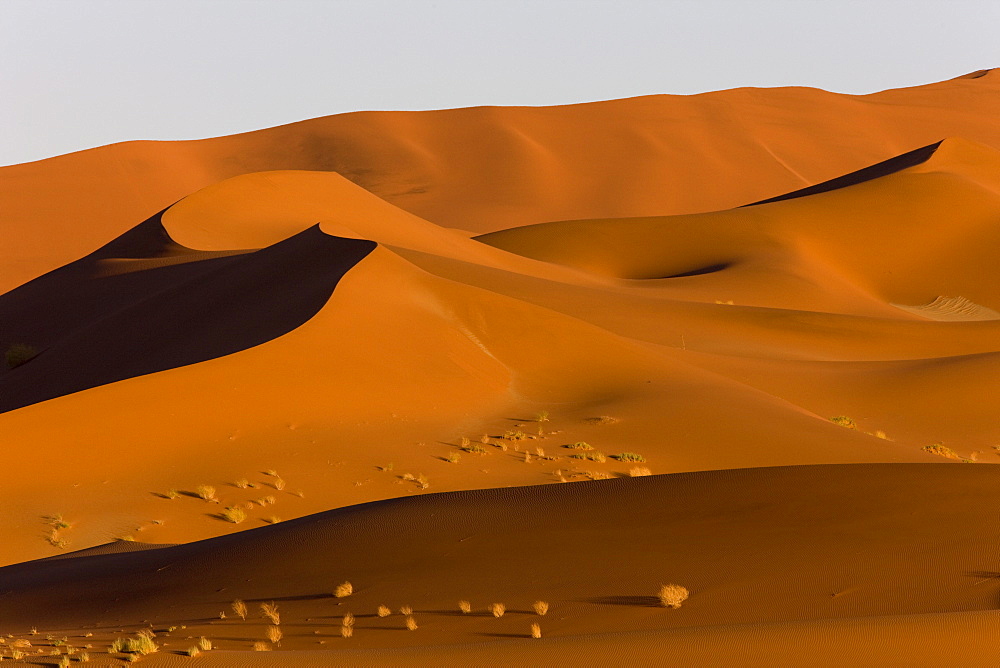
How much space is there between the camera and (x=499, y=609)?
9.11m

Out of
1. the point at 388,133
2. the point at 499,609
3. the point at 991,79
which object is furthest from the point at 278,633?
the point at 991,79

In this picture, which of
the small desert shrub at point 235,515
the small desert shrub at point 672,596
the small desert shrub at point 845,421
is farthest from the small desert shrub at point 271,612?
the small desert shrub at point 845,421

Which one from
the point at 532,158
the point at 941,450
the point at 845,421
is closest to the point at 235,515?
the point at 845,421

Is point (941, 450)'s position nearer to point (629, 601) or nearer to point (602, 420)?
point (602, 420)

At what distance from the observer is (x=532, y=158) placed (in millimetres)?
103250

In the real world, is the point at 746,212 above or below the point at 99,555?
above

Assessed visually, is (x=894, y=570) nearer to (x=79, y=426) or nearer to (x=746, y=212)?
(x=79, y=426)

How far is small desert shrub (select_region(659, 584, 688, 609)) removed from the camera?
882cm

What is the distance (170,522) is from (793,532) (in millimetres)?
9348

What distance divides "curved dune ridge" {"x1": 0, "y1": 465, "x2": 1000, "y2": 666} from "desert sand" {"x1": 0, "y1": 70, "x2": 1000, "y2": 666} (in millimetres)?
42

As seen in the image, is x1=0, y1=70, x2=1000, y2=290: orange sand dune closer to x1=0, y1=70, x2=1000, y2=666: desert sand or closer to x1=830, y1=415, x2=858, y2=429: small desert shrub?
x1=0, y1=70, x2=1000, y2=666: desert sand

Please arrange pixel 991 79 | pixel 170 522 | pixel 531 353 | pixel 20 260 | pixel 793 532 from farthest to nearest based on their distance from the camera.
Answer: pixel 991 79 < pixel 20 260 < pixel 531 353 < pixel 170 522 < pixel 793 532

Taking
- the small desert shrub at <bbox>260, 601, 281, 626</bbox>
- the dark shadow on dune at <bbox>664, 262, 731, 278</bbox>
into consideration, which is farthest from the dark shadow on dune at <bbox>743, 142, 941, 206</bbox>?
the small desert shrub at <bbox>260, 601, 281, 626</bbox>

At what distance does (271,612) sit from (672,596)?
339 cm
